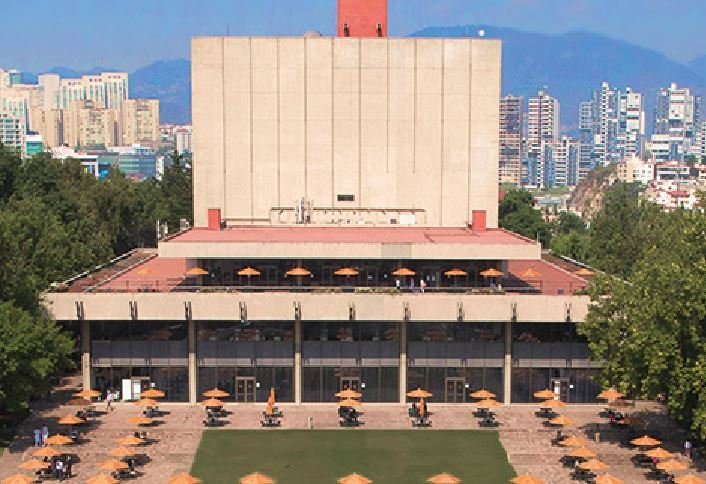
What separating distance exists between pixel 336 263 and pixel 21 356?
73.8 feet

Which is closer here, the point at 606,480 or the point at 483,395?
the point at 606,480

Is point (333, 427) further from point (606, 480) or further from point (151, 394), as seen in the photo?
point (606, 480)

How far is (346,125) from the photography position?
78.4 m

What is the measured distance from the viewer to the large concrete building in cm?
6006

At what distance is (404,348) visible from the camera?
61.7 metres

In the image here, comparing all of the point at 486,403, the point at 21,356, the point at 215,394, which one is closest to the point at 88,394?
the point at 215,394

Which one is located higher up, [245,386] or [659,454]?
[659,454]

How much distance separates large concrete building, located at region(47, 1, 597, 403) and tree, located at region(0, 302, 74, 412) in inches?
306

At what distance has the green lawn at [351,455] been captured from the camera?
48.8 meters

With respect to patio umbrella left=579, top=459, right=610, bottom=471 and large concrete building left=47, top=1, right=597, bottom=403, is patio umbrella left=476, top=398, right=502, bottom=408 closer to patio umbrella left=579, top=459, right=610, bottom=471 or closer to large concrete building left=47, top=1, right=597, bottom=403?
large concrete building left=47, top=1, right=597, bottom=403

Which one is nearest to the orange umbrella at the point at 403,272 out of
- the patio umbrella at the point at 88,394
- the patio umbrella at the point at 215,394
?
the patio umbrella at the point at 215,394

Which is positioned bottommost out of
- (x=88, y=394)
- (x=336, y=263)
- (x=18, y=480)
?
(x=88, y=394)

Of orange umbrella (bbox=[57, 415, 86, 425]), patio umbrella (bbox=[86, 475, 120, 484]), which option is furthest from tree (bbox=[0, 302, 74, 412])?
patio umbrella (bbox=[86, 475, 120, 484])

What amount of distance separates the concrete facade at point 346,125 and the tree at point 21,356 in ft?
93.8
